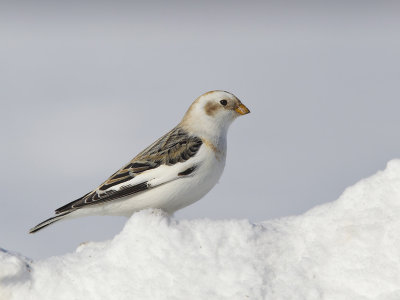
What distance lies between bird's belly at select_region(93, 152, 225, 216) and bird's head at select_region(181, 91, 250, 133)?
31.4 inches

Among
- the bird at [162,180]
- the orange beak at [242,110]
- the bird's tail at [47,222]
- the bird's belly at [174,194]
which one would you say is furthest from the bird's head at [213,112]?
the bird's tail at [47,222]

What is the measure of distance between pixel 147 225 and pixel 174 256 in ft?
1.89

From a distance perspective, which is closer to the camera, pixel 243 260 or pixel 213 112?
pixel 243 260

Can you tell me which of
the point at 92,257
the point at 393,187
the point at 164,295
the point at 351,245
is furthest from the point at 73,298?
the point at 393,187

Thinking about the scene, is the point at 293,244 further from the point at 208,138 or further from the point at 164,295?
the point at 208,138

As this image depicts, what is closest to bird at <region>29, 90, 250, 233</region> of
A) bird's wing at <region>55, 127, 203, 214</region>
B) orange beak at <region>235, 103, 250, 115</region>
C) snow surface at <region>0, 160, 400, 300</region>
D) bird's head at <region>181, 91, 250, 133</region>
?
bird's wing at <region>55, 127, 203, 214</region>

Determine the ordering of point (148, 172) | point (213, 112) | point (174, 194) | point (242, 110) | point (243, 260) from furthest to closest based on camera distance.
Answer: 1. point (242, 110)
2. point (213, 112)
3. point (148, 172)
4. point (174, 194)
5. point (243, 260)

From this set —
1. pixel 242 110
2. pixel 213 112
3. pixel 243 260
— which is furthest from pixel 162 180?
pixel 243 260

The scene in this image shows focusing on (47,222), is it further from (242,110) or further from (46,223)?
(242,110)

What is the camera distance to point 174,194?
8930 mm

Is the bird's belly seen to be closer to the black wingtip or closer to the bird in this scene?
the bird

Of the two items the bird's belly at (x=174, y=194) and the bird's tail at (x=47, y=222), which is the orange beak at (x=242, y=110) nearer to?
the bird's belly at (x=174, y=194)

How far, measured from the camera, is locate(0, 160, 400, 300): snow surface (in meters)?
6.25

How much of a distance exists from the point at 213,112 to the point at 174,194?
1.74 m
